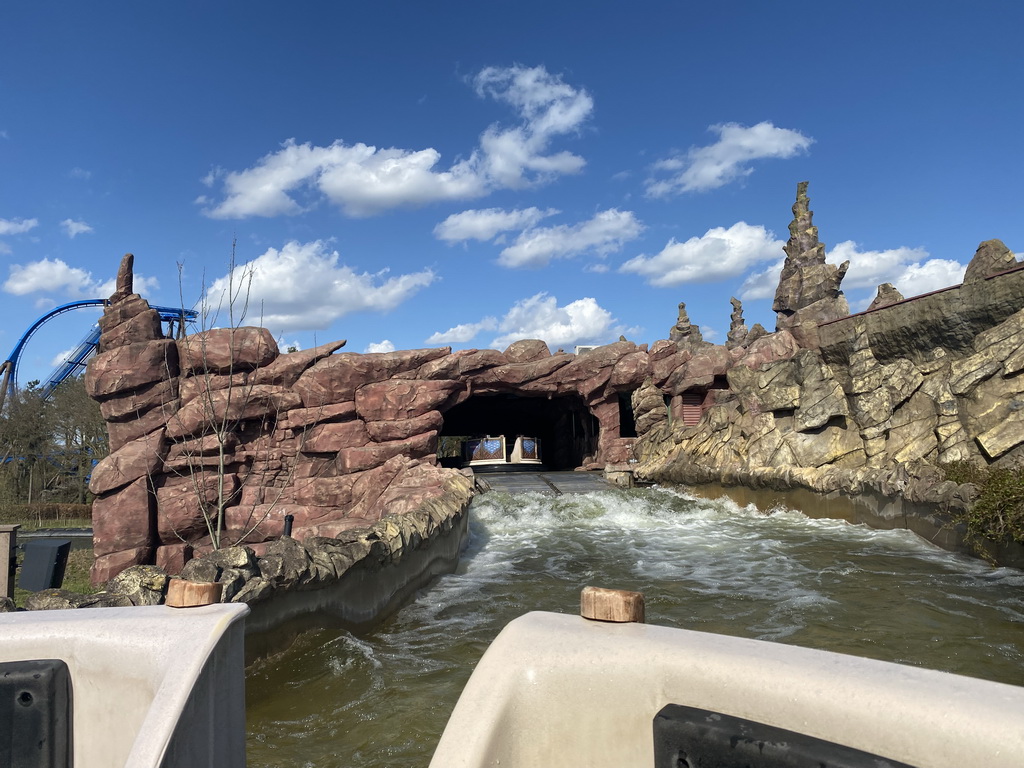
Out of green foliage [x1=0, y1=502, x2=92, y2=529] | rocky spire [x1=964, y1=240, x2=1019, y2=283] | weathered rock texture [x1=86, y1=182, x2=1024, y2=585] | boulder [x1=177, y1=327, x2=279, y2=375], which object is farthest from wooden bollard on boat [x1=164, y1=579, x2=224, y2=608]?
green foliage [x1=0, y1=502, x2=92, y2=529]

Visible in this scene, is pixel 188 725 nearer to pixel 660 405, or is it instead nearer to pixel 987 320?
pixel 987 320

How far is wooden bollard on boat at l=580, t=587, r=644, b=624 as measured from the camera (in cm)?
189

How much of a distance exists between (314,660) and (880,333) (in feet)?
47.5

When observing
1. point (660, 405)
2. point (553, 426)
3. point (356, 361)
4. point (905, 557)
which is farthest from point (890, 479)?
point (553, 426)

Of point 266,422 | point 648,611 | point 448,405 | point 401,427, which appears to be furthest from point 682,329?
point 648,611

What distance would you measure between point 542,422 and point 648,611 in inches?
1085

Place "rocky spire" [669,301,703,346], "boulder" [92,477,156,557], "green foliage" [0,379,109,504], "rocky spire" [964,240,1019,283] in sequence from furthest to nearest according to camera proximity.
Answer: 1. "rocky spire" [669,301,703,346]
2. "green foliage" [0,379,109,504]
3. "boulder" [92,477,156,557]
4. "rocky spire" [964,240,1019,283]

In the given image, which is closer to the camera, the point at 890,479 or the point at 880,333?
the point at 890,479

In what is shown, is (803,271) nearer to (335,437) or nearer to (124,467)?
(335,437)

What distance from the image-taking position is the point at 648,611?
278 inches

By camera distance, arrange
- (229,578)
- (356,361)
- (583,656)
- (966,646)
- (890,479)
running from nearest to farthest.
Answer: (583,656) → (229,578) → (966,646) → (890,479) → (356,361)

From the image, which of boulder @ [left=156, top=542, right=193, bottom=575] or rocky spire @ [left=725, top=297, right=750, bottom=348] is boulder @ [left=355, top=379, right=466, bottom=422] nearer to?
boulder @ [left=156, top=542, right=193, bottom=575]

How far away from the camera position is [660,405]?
21188 millimetres

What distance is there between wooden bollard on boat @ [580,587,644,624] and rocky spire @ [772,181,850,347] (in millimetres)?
25346
